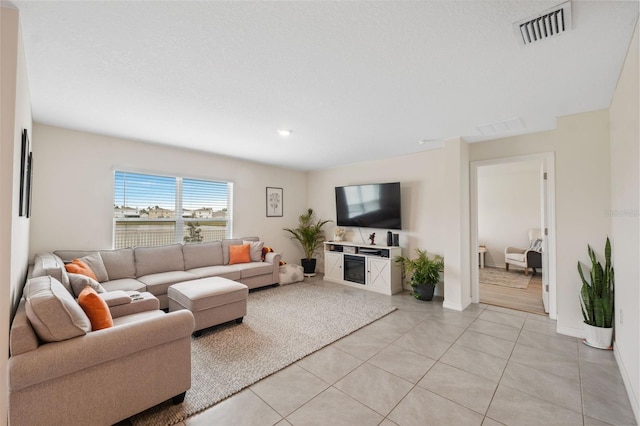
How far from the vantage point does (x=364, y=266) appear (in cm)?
492

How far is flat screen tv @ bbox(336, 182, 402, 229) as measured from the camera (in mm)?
4809

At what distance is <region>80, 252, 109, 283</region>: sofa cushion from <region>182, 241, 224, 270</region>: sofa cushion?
1070 mm

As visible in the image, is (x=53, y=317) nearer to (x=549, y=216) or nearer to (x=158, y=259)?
(x=158, y=259)

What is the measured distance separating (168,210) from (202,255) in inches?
37.9

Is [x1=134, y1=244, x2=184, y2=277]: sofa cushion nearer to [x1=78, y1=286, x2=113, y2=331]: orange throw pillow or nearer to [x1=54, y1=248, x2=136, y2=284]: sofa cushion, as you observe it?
[x1=54, y1=248, x2=136, y2=284]: sofa cushion

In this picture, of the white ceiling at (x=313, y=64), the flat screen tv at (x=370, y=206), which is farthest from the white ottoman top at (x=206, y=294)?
the flat screen tv at (x=370, y=206)

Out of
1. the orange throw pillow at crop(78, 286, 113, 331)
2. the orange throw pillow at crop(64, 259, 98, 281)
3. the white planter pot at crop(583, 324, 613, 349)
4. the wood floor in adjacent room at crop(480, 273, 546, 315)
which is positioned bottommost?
the wood floor in adjacent room at crop(480, 273, 546, 315)

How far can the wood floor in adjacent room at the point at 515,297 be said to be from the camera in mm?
3834

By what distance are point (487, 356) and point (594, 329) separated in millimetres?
1150

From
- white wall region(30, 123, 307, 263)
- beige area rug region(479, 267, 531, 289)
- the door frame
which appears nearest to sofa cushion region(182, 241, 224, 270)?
white wall region(30, 123, 307, 263)

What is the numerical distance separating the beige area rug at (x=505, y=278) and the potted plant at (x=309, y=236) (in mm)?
3476

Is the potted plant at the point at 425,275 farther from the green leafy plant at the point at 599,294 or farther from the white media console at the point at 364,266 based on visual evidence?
the green leafy plant at the point at 599,294

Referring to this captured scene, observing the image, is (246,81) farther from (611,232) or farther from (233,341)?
(611,232)

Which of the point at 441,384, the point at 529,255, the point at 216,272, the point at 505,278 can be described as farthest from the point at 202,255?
the point at 529,255
